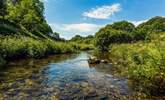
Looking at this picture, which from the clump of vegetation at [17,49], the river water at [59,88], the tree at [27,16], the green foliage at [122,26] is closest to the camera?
the river water at [59,88]

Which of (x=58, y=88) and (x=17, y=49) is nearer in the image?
(x=58, y=88)

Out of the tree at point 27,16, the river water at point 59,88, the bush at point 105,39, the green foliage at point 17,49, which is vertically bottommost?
the river water at point 59,88

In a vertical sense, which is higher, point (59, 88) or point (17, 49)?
point (17, 49)

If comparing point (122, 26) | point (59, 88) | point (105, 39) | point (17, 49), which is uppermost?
point (122, 26)

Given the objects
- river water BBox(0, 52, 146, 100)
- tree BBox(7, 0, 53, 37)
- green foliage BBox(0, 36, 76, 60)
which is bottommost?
river water BBox(0, 52, 146, 100)

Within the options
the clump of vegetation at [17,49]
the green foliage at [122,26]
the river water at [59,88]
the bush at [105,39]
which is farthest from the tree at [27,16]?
the green foliage at [122,26]

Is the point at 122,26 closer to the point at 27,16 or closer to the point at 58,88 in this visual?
the point at 27,16

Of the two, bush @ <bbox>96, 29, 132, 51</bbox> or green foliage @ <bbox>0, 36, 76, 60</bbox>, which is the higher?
bush @ <bbox>96, 29, 132, 51</bbox>

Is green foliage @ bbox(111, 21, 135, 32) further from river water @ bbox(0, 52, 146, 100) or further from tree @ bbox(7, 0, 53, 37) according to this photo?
river water @ bbox(0, 52, 146, 100)

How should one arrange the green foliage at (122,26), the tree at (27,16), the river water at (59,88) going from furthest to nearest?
the green foliage at (122,26)
the tree at (27,16)
the river water at (59,88)

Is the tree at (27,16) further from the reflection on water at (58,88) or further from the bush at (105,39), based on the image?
the reflection on water at (58,88)

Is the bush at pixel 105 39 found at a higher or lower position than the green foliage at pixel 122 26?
lower

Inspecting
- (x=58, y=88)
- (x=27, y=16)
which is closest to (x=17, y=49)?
(x=58, y=88)

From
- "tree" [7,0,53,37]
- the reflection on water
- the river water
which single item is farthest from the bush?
the reflection on water
